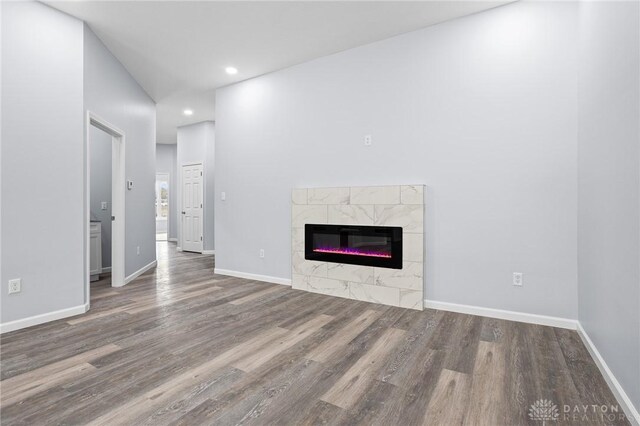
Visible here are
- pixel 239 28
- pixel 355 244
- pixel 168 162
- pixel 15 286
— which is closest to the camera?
pixel 15 286

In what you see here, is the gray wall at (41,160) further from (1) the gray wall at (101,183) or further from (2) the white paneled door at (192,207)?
(2) the white paneled door at (192,207)

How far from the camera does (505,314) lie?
9.61ft

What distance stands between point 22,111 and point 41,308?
172 cm

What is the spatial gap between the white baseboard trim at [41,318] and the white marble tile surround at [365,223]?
2.24 meters

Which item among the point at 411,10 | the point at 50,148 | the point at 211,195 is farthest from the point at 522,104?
the point at 211,195

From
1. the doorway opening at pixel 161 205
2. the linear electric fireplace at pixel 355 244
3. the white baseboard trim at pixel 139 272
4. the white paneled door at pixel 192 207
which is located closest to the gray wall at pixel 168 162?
the doorway opening at pixel 161 205

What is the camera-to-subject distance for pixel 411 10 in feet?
9.97

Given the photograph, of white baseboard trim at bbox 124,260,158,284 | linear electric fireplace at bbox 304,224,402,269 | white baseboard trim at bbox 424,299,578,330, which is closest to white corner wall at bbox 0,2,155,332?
white baseboard trim at bbox 124,260,158,284

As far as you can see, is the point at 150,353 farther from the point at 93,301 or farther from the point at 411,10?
the point at 411,10

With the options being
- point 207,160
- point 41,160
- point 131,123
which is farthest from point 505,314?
point 207,160

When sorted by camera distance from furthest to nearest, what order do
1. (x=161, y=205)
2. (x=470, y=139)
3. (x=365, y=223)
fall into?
(x=161, y=205) → (x=365, y=223) → (x=470, y=139)

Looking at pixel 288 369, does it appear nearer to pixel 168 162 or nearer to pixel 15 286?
pixel 15 286

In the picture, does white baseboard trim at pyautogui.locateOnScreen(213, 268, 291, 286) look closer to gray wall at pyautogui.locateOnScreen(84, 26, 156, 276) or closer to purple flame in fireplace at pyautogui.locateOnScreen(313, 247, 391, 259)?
purple flame in fireplace at pyautogui.locateOnScreen(313, 247, 391, 259)

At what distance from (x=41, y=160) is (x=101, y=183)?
2553 millimetres
